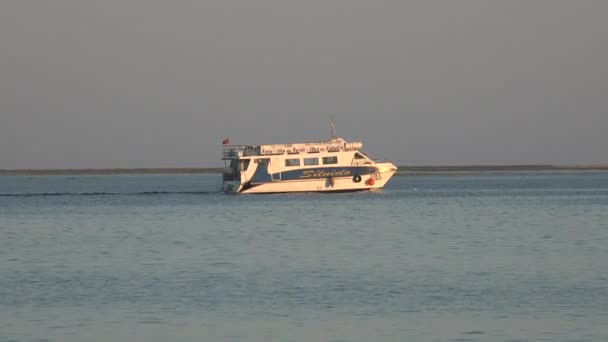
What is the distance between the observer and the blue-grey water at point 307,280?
98.3 ft

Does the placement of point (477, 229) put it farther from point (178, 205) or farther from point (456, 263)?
point (178, 205)

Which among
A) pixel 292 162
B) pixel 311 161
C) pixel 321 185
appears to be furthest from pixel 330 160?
pixel 292 162

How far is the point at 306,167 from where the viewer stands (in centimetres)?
10994

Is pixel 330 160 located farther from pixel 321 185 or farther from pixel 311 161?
pixel 321 185

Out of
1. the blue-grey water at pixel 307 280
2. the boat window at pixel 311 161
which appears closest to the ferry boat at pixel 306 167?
the boat window at pixel 311 161

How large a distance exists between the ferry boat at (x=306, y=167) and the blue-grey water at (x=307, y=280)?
107 ft

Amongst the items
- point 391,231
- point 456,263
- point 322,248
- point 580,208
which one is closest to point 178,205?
point 580,208

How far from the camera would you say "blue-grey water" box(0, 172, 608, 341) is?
98.3ft

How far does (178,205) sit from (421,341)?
78.5 m

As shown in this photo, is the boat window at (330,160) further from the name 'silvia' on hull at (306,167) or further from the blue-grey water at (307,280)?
the blue-grey water at (307,280)

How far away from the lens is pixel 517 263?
45406 millimetres

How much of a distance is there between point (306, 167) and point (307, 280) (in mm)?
69928

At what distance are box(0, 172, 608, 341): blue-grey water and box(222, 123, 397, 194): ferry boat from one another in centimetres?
3263

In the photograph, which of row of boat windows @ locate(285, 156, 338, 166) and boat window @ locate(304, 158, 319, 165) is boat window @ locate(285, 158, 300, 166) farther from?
boat window @ locate(304, 158, 319, 165)
